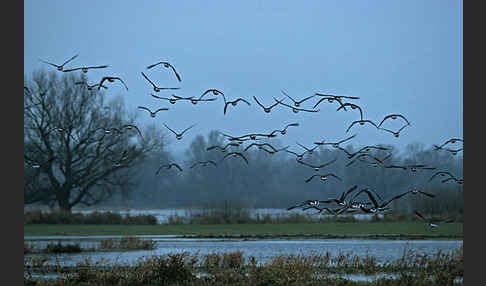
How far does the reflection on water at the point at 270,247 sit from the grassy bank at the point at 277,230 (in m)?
4.10

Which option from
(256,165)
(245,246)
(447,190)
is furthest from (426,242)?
(256,165)

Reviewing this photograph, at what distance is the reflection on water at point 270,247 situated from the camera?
1486 inches

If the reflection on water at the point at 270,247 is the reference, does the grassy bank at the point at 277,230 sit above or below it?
below

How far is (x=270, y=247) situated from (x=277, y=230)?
1480cm

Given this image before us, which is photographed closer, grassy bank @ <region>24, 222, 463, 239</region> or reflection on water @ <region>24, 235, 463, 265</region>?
reflection on water @ <region>24, 235, 463, 265</region>

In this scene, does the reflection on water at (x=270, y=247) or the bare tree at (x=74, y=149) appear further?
the bare tree at (x=74, y=149)

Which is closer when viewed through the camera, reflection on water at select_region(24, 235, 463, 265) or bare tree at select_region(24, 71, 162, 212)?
reflection on water at select_region(24, 235, 463, 265)

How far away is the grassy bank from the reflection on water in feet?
13.4

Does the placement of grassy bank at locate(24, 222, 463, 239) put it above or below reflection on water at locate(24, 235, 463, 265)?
below

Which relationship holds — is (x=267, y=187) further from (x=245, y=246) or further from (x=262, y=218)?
(x=245, y=246)

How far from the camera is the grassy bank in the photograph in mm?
52625

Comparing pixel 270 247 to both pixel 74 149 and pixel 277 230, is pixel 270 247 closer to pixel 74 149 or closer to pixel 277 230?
pixel 277 230

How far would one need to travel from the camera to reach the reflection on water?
37.8 metres

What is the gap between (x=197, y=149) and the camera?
90.4 m
